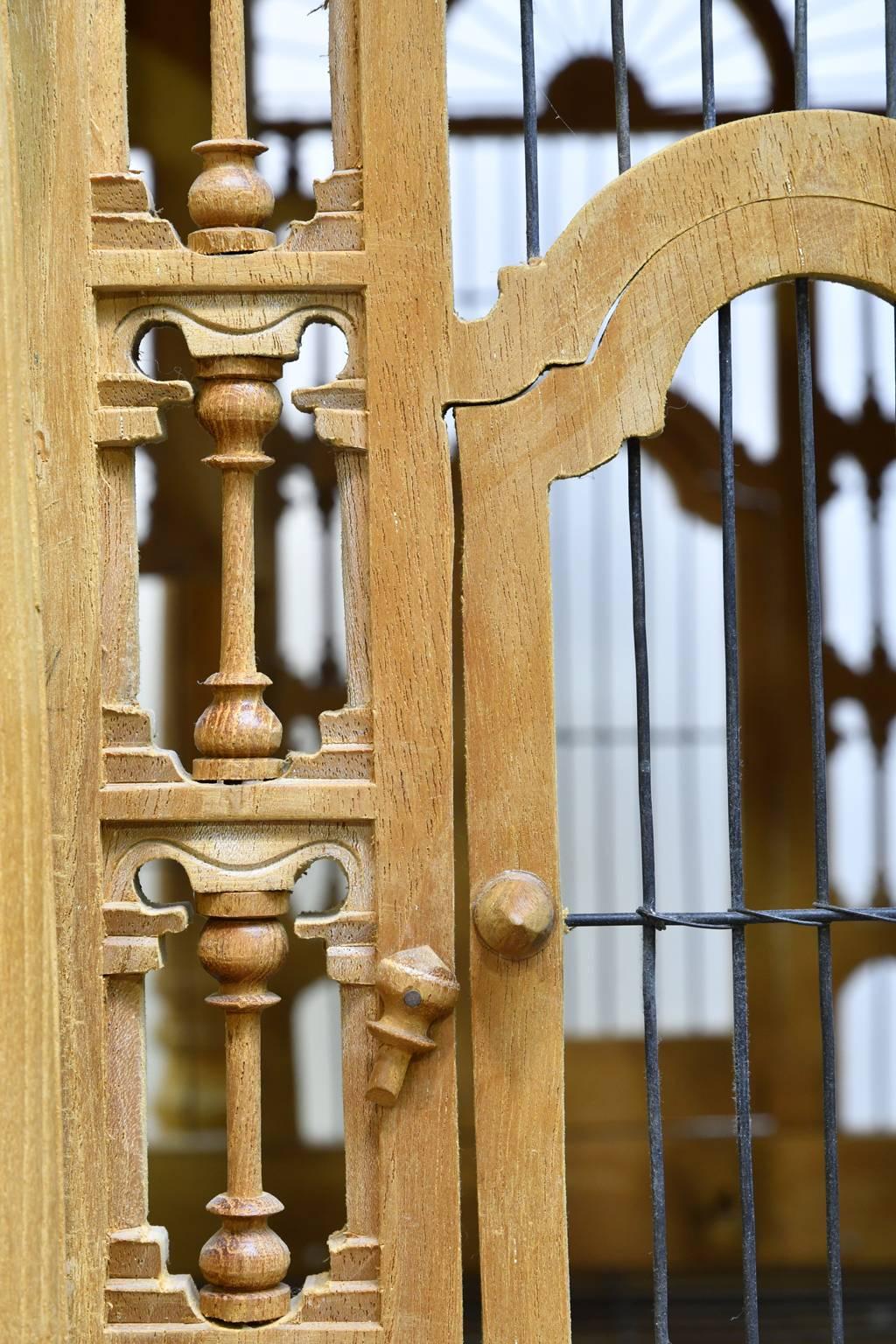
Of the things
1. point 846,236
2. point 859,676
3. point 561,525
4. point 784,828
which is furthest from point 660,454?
point 846,236

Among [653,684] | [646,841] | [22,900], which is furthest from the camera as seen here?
[653,684]

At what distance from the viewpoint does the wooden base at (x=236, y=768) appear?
3.62 feet

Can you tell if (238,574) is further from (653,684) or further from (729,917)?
(653,684)

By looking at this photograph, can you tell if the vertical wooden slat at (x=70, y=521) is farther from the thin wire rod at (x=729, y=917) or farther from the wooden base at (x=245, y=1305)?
the thin wire rod at (x=729, y=917)

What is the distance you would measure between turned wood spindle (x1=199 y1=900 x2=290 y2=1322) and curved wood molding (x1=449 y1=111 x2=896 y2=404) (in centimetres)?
44

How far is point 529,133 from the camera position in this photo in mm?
1156

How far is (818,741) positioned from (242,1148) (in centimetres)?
54

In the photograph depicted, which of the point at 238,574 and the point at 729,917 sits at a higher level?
the point at 238,574

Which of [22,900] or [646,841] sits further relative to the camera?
[646,841]

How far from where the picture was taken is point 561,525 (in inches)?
128

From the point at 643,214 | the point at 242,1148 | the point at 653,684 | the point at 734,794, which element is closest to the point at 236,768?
the point at 242,1148

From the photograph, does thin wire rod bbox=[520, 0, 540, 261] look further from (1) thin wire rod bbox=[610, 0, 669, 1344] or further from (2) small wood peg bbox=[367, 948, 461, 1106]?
(2) small wood peg bbox=[367, 948, 461, 1106]

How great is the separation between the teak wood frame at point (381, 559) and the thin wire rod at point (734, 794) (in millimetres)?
55

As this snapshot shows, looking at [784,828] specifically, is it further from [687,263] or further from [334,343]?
[687,263]
